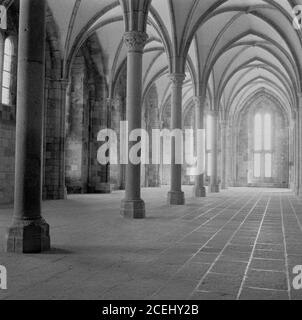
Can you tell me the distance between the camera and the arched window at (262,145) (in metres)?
38.2

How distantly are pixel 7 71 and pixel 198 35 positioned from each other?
9.35 meters

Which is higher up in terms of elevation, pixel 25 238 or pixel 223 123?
pixel 223 123

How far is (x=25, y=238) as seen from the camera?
5992 millimetres

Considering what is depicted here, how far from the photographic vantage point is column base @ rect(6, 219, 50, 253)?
5.98 meters

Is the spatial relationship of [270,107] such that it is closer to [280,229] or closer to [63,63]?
[63,63]

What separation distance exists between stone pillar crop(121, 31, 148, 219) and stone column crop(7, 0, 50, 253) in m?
4.50

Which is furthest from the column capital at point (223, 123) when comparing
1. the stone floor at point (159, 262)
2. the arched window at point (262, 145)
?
the stone floor at point (159, 262)

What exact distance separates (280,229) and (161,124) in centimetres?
2568

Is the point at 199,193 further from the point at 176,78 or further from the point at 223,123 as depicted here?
the point at 223,123

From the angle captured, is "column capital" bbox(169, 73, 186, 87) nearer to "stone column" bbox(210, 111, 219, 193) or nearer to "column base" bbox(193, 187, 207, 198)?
"column base" bbox(193, 187, 207, 198)

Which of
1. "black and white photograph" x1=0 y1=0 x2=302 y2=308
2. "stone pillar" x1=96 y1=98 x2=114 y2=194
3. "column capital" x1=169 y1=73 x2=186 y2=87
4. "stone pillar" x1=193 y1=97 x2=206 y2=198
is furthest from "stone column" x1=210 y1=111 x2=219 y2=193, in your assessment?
"column capital" x1=169 y1=73 x2=186 y2=87

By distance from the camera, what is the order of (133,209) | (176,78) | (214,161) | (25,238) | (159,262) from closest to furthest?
1. (159,262)
2. (25,238)
3. (133,209)
4. (176,78)
5. (214,161)

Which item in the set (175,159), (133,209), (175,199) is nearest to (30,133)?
(133,209)
